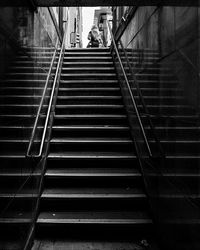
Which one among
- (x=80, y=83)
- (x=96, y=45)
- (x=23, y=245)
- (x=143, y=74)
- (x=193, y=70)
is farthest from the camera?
(x=96, y=45)

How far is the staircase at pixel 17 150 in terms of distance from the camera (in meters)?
1.85

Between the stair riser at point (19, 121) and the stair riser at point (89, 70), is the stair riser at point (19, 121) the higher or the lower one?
the lower one

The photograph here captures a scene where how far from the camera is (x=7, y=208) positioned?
191 centimetres

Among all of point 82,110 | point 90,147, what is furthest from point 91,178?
point 82,110

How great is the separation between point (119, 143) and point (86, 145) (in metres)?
0.55

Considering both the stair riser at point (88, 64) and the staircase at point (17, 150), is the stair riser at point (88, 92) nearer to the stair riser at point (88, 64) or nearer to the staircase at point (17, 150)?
the stair riser at point (88, 64)

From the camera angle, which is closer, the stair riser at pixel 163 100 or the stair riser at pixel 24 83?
the stair riser at pixel 24 83

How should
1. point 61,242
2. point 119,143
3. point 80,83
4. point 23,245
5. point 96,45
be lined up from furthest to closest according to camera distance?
1. point 96,45
2. point 80,83
3. point 119,143
4. point 61,242
5. point 23,245

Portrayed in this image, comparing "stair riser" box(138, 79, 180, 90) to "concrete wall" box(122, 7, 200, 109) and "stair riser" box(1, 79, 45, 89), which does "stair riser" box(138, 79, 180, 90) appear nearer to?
"concrete wall" box(122, 7, 200, 109)

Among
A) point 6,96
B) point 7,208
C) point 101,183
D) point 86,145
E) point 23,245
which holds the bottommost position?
point 23,245

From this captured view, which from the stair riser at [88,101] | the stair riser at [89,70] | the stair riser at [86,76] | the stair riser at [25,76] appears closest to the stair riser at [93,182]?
the stair riser at [25,76]

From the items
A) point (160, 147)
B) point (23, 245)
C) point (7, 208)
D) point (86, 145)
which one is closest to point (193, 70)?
point (160, 147)

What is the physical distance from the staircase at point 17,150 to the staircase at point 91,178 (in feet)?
1.51

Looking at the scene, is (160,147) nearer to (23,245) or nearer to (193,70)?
(193,70)
